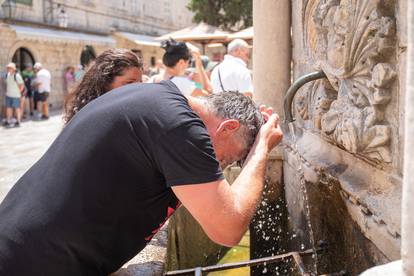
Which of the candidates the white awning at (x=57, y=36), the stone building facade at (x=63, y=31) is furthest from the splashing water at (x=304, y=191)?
the white awning at (x=57, y=36)

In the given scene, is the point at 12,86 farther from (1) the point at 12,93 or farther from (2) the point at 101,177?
(2) the point at 101,177

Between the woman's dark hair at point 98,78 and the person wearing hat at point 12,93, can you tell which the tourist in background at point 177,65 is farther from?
the person wearing hat at point 12,93

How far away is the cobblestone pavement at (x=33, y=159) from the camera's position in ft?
6.68

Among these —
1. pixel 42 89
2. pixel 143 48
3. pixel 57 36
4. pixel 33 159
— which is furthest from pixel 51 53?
pixel 33 159

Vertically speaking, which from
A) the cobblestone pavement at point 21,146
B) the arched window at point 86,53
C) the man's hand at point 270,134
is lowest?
the cobblestone pavement at point 21,146

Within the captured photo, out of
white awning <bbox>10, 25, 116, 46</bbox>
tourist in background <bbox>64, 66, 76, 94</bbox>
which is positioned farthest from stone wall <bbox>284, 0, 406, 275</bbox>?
tourist in background <bbox>64, 66, 76, 94</bbox>

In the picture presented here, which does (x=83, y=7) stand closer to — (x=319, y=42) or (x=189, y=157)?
(x=319, y=42)

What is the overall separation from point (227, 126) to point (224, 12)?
75.3ft

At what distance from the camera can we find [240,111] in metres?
1.61

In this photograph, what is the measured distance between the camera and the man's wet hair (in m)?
1.59

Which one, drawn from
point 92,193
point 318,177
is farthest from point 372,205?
point 92,193

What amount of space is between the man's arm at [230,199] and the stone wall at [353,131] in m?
0.53

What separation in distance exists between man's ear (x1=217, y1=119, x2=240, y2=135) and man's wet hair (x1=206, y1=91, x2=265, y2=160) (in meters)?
0.02

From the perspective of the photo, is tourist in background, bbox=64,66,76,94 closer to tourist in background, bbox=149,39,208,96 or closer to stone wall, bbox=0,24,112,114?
stone wall, bbox=0,24,112,114
